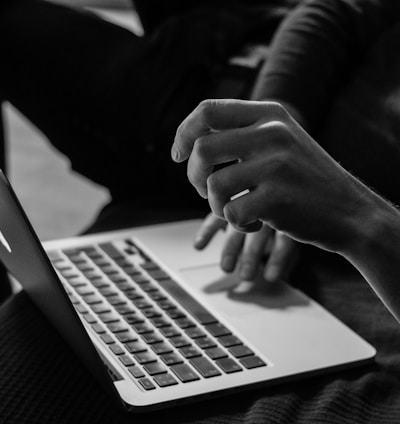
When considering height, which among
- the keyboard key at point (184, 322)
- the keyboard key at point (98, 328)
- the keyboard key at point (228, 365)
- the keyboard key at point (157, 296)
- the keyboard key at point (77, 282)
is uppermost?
the keyboard key at point (228, 365)

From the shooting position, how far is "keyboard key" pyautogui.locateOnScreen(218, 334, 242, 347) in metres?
0.79

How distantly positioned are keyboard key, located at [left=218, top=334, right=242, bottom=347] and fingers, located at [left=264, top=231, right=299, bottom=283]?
0.50 feet

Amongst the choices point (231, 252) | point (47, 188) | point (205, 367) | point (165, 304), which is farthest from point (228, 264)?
point (47, 188)

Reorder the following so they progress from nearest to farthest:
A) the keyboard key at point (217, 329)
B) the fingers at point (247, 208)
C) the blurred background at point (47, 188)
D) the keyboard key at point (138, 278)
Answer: the fingers at point (247, 208) < the keyboard key at point (217, 329) < the keyboard key at point (138, 278) < the blurred background at point (47, 188)

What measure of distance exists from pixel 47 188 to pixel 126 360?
1.48m

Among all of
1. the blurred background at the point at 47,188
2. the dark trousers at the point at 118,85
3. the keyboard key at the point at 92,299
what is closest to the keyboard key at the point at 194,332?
the keyboard key at the point at 92,299

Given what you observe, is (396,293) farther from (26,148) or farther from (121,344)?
(26,148)

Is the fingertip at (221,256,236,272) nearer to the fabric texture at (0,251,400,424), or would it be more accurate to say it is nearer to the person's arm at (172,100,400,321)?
the fabric texture at (0,251,400,424)

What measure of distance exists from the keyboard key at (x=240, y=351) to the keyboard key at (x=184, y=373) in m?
0.05

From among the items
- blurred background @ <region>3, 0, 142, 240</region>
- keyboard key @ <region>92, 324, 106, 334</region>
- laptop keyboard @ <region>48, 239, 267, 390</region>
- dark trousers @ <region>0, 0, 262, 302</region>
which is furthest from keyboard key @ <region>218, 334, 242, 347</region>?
blurred background @ <region>3, 0, 142, 240</region>

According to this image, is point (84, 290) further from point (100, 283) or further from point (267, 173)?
point (267, 173)

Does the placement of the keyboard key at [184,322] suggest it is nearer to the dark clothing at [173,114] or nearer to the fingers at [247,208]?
the dark clothing at [173,114]

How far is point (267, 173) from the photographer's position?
610mm

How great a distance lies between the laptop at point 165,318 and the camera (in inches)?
27.2
